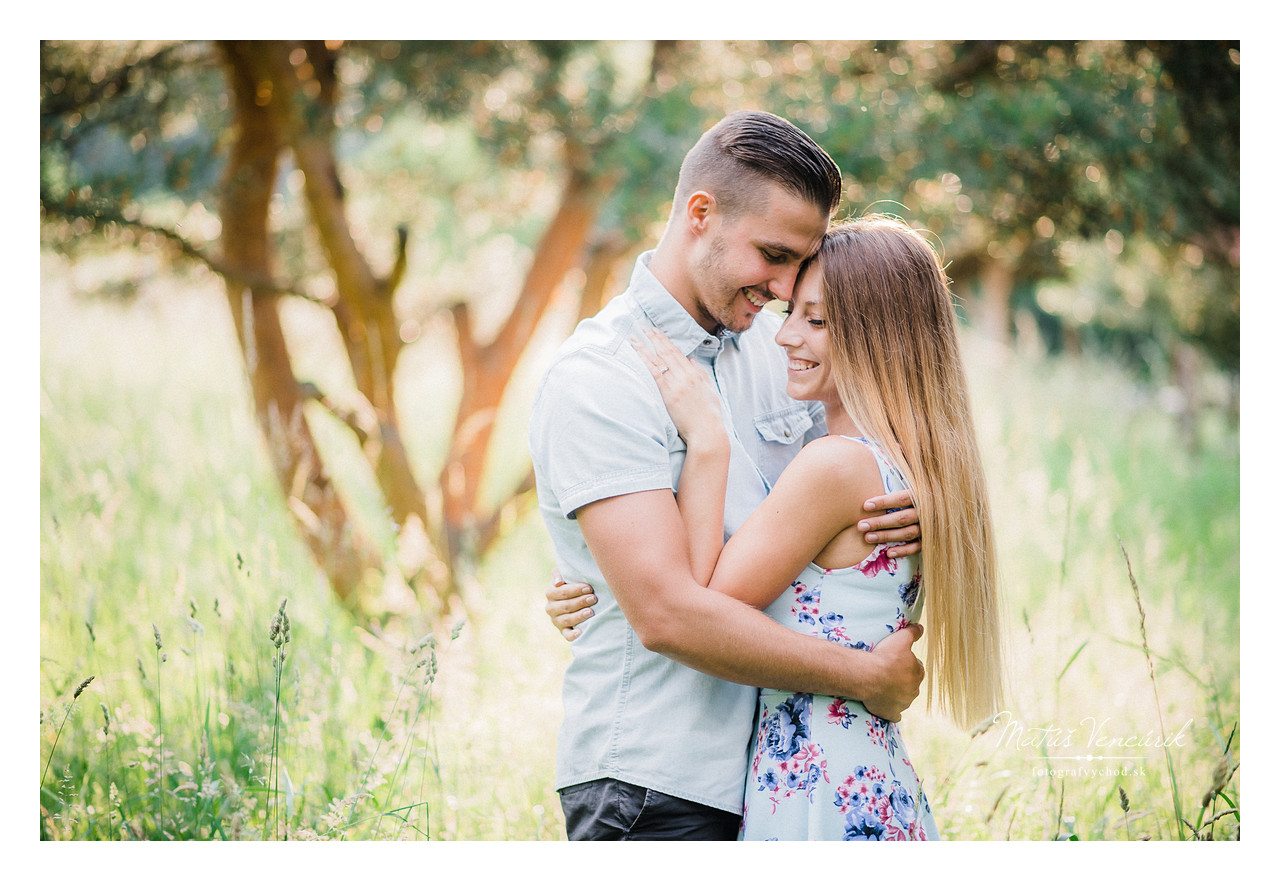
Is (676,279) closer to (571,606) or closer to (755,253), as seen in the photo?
(755,253)

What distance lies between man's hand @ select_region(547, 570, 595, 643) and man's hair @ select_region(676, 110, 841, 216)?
0.85 meters

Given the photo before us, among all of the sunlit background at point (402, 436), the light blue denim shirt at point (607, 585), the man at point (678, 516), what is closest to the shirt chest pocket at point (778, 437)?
the man at point (678, 516)

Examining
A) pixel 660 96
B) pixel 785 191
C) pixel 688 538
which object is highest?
pixel 660 96

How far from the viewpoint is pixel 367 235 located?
4719 millimetres

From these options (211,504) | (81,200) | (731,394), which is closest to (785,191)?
(731,394)

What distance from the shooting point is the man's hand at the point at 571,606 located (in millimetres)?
1772

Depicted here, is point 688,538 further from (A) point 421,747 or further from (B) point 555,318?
(B) point 555,318

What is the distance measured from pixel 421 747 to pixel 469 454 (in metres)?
1.70

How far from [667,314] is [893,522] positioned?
25.2 inches

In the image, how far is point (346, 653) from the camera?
320 centimetres

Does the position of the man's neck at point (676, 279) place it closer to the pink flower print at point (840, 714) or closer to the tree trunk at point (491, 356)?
the pink flower print at point (840, 714)

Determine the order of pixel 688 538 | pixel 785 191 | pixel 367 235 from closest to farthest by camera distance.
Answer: pixel 688 538
pixel 785 191
pixel 367 235

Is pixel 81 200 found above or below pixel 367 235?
below

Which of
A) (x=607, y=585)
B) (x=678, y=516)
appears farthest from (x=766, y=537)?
(x=607, y=585)
